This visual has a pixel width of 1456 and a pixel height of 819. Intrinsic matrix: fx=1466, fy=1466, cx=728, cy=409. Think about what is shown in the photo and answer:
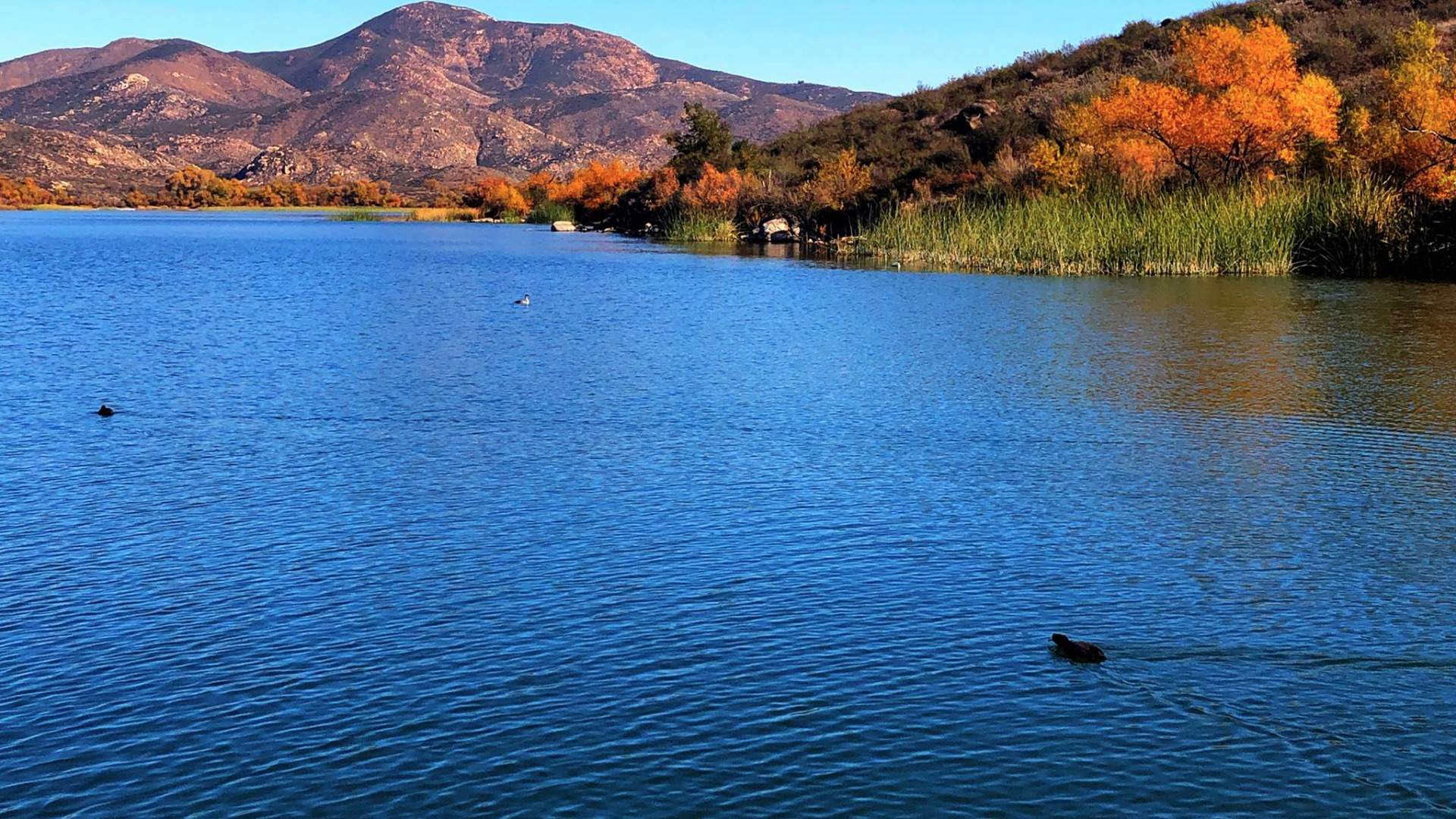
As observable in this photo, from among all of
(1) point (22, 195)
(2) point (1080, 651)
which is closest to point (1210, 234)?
(2) point (1080, 651)

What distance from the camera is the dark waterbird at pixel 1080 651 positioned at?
7598 millimetres

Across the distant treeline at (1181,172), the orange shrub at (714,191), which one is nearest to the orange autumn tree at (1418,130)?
the distant treeline at (1181,172)

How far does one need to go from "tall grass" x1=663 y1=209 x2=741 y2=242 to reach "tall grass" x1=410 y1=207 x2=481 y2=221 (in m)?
51.6

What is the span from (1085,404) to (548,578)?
28.8 ft

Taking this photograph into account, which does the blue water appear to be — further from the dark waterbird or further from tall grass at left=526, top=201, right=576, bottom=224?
tall grass at left=526, top=201, right=576, bottom=224

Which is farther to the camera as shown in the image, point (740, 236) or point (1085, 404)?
point (740, 236)

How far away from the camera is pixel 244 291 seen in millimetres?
33781

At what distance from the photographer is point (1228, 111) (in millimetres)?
43031

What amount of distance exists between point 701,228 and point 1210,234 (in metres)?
35.3

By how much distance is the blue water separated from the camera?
6305 mm

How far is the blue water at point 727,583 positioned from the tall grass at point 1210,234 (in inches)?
610

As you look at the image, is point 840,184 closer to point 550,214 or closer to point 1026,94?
point 1026,94

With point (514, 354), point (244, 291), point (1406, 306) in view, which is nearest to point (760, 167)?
point (244, 291)

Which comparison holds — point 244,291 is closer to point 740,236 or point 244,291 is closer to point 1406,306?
point 1406,306
